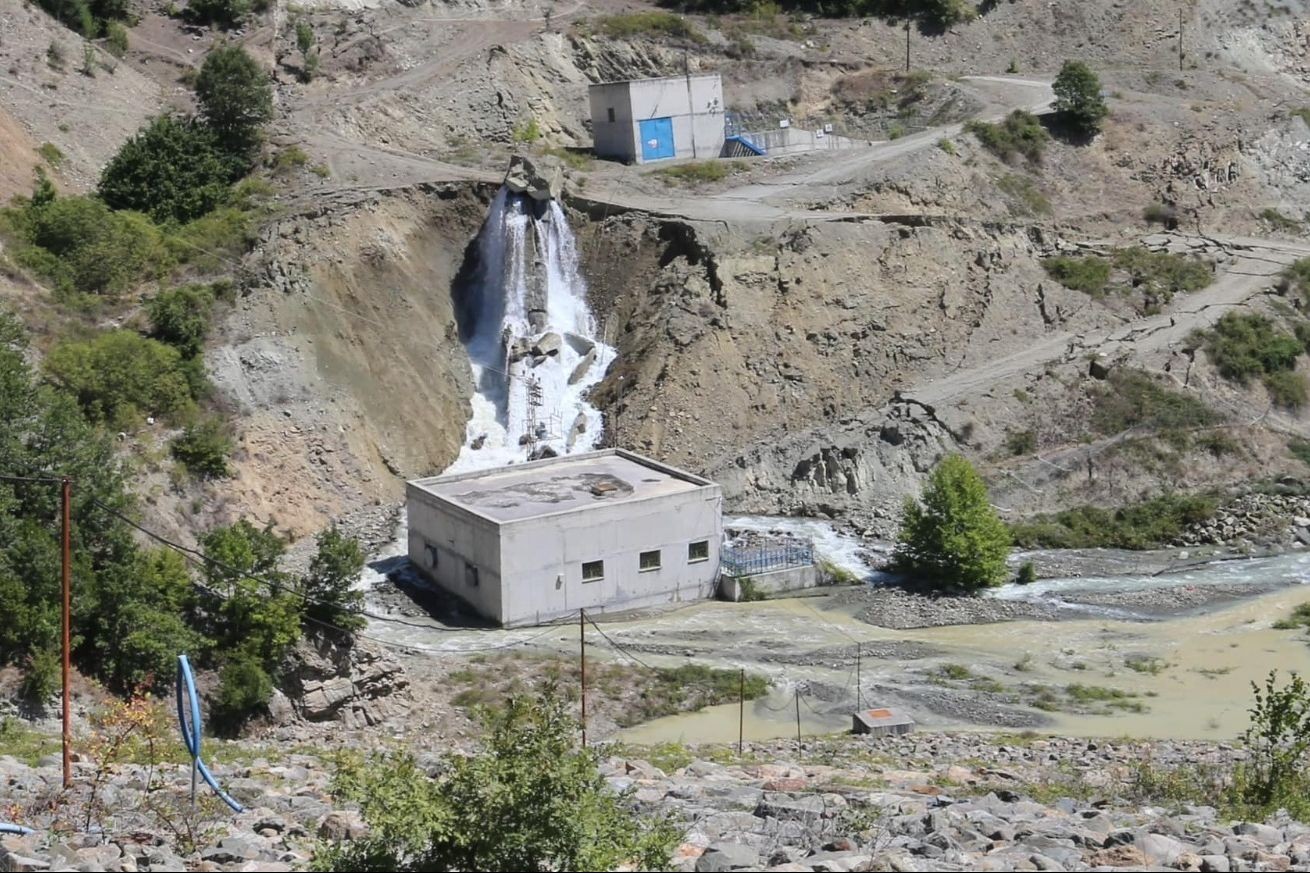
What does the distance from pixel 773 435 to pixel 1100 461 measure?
9.28m

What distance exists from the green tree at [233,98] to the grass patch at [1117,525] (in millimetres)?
26379

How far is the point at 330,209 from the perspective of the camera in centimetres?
5088

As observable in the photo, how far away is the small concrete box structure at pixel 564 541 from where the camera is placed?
39.4 meters

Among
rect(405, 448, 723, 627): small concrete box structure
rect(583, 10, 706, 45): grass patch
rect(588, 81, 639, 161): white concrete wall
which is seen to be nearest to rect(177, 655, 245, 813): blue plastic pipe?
rect(405, 448, 723, 627): small concrete box structure

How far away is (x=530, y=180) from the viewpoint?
5297cm

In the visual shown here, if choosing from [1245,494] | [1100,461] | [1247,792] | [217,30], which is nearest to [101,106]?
[217,30]

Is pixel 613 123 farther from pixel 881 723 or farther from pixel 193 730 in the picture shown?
pixel 193 730

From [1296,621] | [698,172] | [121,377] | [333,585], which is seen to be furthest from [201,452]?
[1296,621]

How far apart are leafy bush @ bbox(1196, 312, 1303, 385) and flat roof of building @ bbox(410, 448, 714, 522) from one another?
1921 cm

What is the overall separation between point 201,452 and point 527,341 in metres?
11.9

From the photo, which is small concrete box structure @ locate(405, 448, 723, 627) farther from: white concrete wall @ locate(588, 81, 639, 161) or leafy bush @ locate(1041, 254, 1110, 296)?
white concrete wall @ locate(588, 81, 639, 161)

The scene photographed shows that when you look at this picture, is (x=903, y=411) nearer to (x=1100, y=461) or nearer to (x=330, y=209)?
(x=1100, y=461)

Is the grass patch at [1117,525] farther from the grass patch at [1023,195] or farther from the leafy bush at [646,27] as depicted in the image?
the leafy bush at [646,27]

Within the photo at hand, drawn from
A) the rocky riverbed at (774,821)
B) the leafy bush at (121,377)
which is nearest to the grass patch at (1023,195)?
the leafy bush at (121,377)
